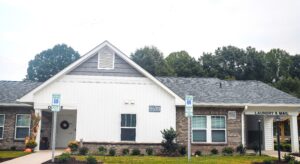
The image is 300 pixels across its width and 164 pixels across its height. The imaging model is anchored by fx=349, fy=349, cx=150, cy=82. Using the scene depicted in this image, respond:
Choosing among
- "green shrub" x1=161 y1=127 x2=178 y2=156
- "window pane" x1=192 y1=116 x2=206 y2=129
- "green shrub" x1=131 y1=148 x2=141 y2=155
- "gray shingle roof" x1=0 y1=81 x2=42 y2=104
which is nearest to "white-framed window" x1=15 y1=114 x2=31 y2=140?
"gray shingle roof" x1=0 y1=81 x2=42 y2=104

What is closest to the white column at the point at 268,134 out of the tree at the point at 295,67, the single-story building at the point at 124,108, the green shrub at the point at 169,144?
the single-story building at the point at 124,108

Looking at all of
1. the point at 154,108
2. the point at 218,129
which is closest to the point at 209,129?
the point at 218,129

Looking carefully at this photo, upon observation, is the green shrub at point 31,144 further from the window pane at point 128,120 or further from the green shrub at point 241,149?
the green shrub at point 241,149

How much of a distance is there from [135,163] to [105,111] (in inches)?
259

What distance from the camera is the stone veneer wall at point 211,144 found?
2150cm

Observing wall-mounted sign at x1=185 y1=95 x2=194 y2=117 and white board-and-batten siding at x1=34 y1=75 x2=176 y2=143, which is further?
white board-and-batten siding at x1=34 y1=75 x2=176 y2=143

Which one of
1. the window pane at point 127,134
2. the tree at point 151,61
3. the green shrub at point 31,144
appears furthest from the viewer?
the tree at point 151,61

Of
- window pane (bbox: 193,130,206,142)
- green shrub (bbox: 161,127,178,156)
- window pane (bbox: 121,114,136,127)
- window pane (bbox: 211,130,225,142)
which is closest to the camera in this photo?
green shrub (bbox: 161,127,178,156)

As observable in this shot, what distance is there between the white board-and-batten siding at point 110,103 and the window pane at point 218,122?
2683mm

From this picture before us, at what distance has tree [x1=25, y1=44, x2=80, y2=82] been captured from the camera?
54312mm

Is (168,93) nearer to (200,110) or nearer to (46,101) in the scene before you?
(200,110)

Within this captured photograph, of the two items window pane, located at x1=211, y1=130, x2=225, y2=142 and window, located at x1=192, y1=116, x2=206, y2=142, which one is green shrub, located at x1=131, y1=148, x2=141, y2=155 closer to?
window, located at x1=192, y1=116, x2=206, y2=142

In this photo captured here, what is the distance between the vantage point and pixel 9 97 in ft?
77.7

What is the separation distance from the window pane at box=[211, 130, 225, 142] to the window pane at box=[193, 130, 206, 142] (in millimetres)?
579
